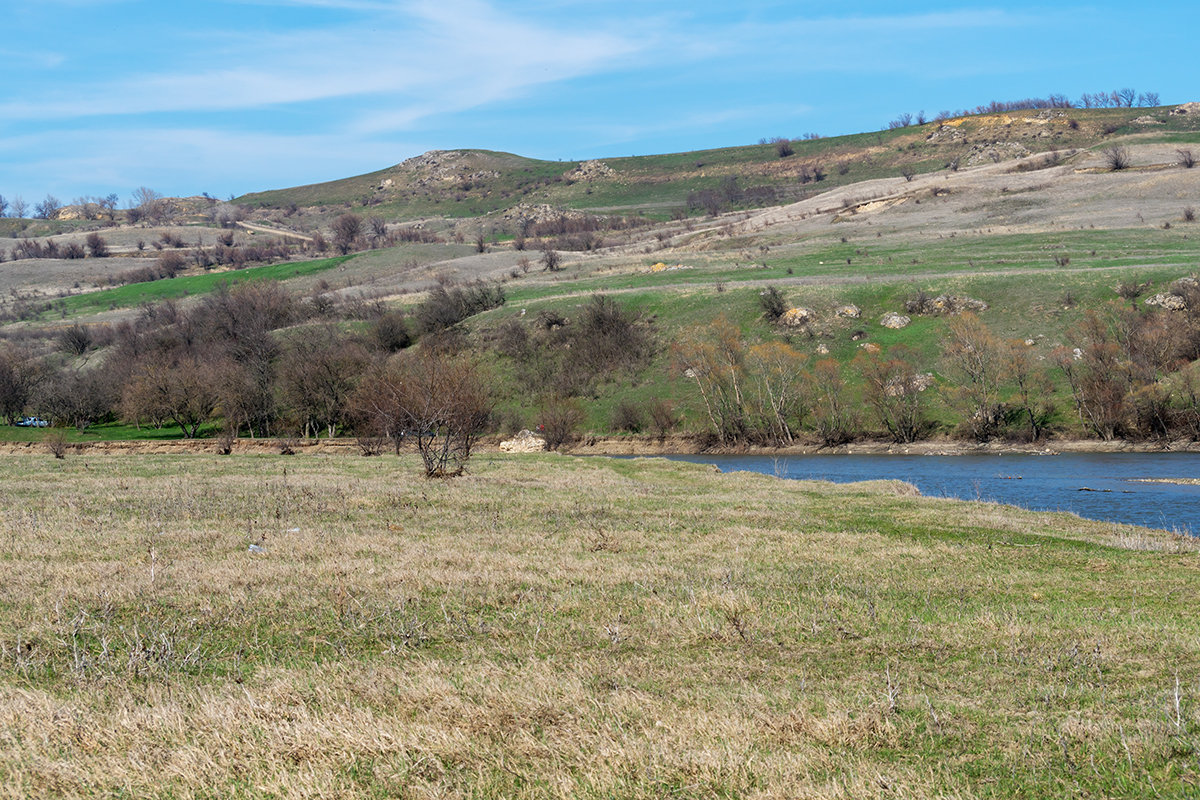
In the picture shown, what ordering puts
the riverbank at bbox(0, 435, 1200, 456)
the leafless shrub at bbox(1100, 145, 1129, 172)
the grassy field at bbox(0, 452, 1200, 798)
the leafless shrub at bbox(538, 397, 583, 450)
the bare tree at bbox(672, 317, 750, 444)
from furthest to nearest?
the leafless shrub at bbox(1100, 145, 1129, 172) → the bare tree at bbox(672, 317, 750, 444) → the leafless shrub at bbox(538, 397, 583, 450) → the riverbank at bbox(0, 435, 1200, 456) → the grassy field at bbox(0, 452, 1200, 798)

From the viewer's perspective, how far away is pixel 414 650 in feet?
32.8

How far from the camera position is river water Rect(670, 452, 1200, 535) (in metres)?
33.5

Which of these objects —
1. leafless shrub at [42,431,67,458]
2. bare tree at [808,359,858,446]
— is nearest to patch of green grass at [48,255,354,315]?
leafless shrub at [42,431,67,458]

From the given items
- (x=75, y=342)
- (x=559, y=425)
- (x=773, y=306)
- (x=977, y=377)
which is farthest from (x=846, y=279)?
(x=75, y=342)

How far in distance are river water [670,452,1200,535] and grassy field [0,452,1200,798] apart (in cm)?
1498

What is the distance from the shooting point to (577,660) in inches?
376

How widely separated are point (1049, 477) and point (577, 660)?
43869mm

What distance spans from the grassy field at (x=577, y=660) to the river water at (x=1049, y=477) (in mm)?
14983

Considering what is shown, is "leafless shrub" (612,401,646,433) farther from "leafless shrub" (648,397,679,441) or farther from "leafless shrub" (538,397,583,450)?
"leafless shrub" (538,397,583,450)

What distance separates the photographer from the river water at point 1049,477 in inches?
1318

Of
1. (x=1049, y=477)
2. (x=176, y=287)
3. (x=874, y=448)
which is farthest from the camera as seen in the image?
(x=176, y=287)

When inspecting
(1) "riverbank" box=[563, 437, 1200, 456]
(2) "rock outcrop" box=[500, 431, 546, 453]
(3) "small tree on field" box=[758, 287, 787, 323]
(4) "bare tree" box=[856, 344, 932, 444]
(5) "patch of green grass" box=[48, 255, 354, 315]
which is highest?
(5) "patch of green grass" box=[48, 255, 354, 315]

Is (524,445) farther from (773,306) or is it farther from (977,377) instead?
(977,377)

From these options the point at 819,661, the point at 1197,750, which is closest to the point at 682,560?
the point at 819,661
